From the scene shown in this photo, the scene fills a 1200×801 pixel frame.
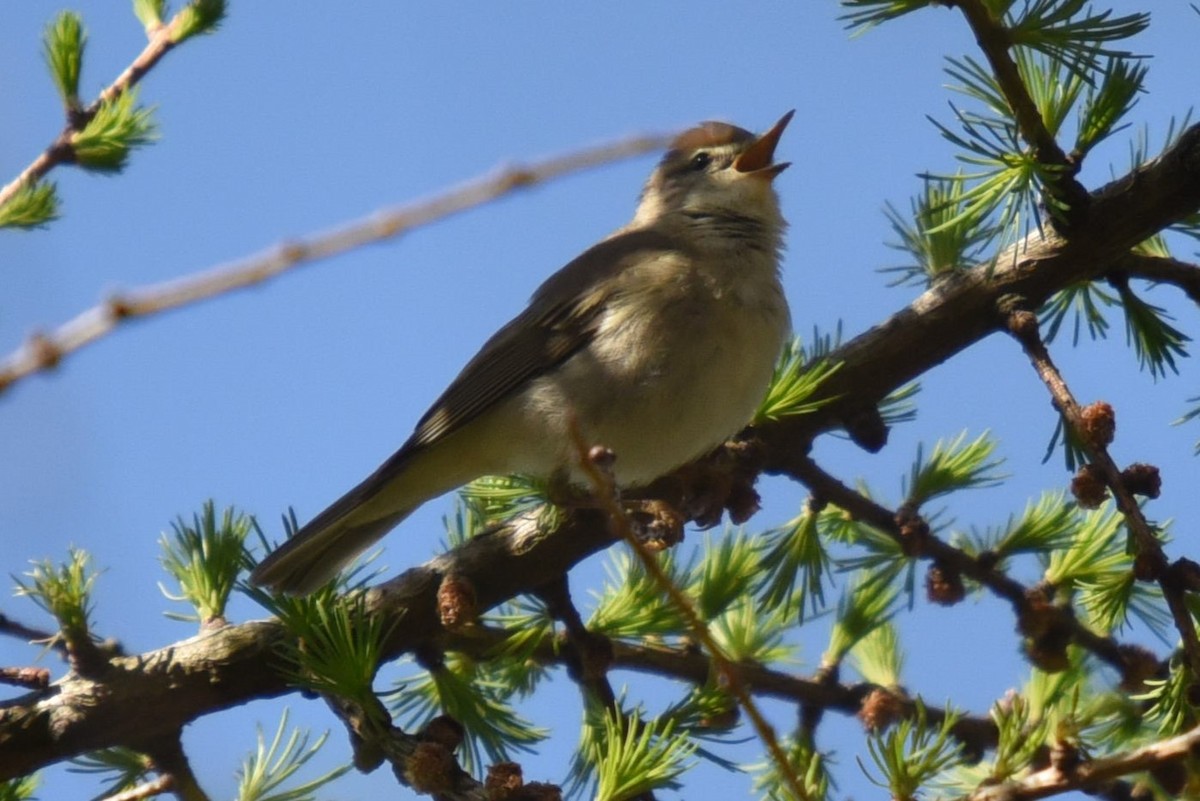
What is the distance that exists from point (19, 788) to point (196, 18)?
5.60ft

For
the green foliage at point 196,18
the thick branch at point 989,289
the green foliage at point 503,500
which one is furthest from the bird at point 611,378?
the green foliage at point 196,18

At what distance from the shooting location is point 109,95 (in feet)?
9.90

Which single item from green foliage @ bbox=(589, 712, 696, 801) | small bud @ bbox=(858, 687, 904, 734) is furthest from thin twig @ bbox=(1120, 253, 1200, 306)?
green foliage @ bbox=(589, 712, 696, 801)

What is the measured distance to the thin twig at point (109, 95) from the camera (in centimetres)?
293

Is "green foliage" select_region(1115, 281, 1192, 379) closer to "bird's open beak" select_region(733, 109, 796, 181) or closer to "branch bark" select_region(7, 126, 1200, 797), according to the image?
"branch bark" select_region(7, 126, 1200, 797)

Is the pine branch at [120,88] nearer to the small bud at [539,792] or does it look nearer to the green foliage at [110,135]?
the green foliage at [110,135]

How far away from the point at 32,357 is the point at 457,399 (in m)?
3.18

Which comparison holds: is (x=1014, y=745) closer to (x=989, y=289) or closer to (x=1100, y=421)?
(x=1100, y=421)

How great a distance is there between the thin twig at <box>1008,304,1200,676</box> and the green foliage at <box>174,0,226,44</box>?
1952mm

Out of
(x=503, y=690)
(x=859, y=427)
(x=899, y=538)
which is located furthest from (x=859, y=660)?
(x=503, y=690)

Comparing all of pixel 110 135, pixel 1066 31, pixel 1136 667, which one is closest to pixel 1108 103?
pixel 1066 31

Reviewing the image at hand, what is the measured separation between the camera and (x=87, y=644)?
2662mm

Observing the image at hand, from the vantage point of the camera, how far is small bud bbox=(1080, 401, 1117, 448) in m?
2.52

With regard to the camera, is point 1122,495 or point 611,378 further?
point 611,378
